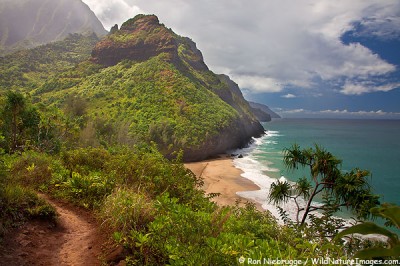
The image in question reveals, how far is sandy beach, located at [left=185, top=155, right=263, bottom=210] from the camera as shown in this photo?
27241 millimetres

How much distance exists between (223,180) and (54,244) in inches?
1161

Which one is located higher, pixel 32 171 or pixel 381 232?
pixel 381 232

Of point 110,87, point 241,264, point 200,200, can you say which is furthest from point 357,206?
point 110,87

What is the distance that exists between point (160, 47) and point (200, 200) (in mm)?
78283

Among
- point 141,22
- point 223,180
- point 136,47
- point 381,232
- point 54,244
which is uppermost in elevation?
point 141,22

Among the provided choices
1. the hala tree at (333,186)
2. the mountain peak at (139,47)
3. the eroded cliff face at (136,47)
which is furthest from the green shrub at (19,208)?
the eroded cliff face at (136,47)

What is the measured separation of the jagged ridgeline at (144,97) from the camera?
46.7m

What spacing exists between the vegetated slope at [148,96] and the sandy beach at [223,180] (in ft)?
15.5

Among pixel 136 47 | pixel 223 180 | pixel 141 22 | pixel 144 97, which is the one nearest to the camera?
pixel 223 180

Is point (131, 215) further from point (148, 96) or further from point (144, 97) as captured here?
point (148, 96)

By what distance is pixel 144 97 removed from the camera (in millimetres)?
58719

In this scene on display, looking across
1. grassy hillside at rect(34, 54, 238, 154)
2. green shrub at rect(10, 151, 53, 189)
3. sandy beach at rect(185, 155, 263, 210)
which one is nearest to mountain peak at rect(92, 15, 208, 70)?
grassy hillside at rect(34, 54, 238, 154)

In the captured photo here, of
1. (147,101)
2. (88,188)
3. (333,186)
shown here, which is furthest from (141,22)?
(333,186)

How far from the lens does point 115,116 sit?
51.4 meters
